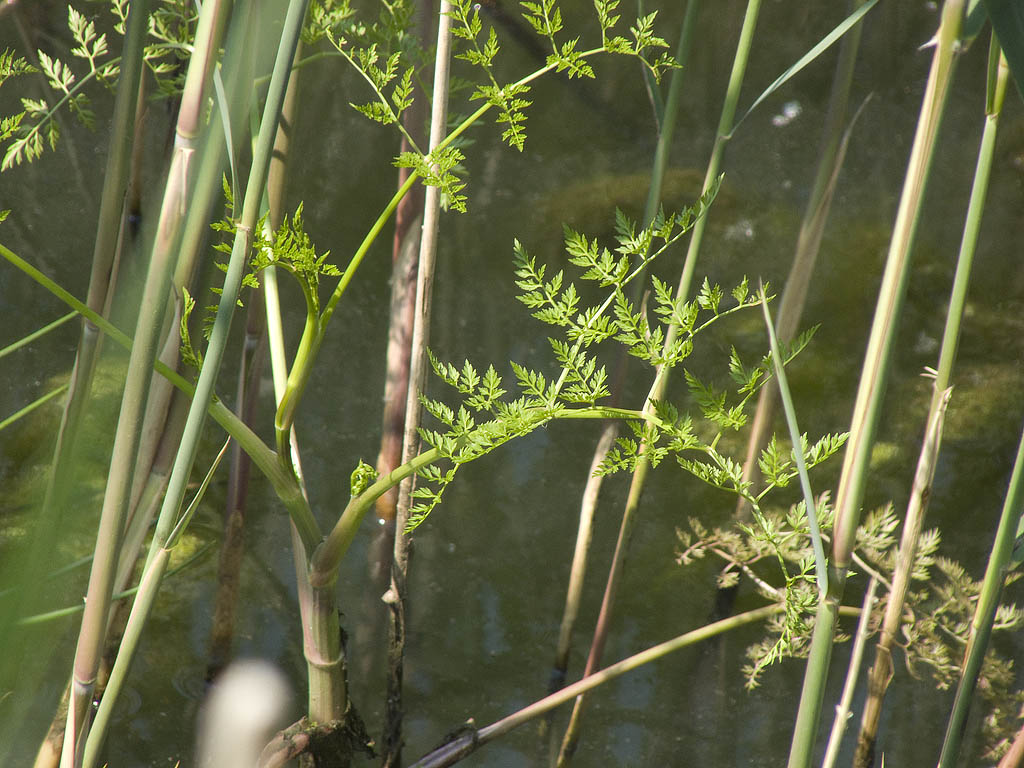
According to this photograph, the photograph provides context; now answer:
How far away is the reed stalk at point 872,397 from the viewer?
23.1 inches

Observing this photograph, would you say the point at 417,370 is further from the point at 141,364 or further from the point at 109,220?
the point at 141,364

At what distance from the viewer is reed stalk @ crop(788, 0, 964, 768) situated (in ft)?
1.92

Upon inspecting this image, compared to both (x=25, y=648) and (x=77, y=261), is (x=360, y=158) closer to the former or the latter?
(x=77, y=261)

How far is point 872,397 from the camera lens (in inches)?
24.1

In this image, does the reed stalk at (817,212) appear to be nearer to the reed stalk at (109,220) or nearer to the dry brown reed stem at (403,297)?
the dry brown reed stem at (403,297)

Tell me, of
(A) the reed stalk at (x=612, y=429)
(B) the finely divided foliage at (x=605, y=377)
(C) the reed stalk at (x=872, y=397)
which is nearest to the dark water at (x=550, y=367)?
(A) the reed stalk at (x=612, y=429)

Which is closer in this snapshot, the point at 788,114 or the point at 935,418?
the point at 935,418

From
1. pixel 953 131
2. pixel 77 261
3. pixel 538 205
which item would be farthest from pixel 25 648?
pixel 953 131

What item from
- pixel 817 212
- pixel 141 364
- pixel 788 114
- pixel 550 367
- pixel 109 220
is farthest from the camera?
pixel 788 114

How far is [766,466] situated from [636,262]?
866 millimetres

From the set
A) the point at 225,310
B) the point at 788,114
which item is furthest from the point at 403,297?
the point at 788,114

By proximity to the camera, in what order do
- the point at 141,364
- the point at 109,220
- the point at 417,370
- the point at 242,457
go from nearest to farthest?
the point at 141,364, the point at 109,220, the point at 417,370, the point at 242,457

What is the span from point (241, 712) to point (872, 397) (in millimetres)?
1057

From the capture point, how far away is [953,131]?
7.32 ft
